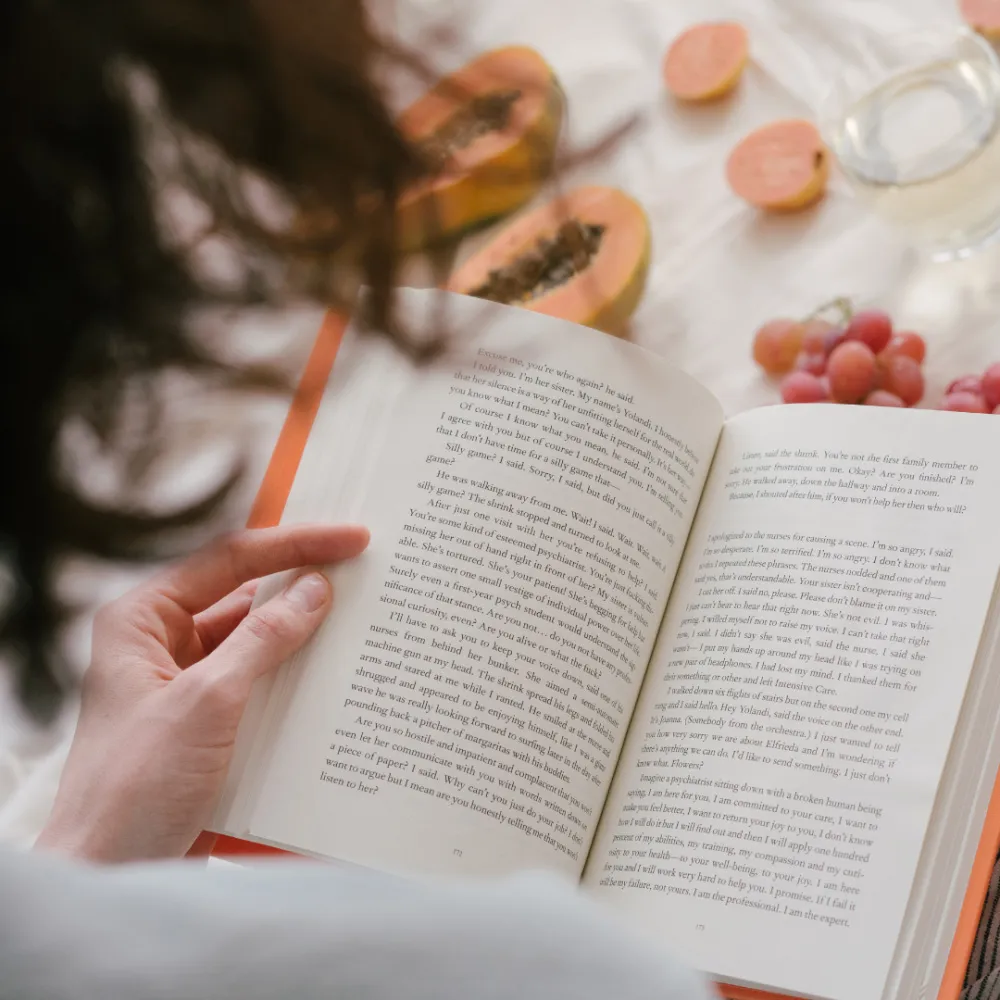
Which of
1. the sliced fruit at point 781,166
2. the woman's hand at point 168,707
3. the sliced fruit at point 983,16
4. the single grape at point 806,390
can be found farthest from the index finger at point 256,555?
the sliced fruit at point 983,16

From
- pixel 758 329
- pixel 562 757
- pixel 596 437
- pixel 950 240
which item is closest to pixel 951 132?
pixel 950 240

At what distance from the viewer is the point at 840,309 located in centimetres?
87

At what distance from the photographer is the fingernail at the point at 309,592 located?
692 millimetres

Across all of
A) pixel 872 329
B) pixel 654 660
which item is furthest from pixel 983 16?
pixel 654 660

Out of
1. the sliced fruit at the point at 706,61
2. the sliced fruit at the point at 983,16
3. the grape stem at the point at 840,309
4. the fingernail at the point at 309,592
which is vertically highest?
the sliced fruit at the point at 983,16

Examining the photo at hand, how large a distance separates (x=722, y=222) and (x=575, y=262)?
0.13 meters

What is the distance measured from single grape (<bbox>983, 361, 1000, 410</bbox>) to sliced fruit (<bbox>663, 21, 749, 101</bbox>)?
343 mm

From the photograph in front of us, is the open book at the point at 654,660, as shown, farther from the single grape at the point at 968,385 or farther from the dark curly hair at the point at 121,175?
the dark curly hair at the point at 121,175

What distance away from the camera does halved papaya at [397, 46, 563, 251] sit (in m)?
0.43

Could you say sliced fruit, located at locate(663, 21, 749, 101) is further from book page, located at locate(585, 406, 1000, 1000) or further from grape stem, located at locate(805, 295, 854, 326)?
book page, located at locate(585, 406, 1000, 1000)

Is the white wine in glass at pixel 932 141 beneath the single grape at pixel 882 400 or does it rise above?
above

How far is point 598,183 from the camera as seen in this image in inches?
37.7

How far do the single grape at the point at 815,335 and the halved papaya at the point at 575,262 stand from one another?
0.39ft

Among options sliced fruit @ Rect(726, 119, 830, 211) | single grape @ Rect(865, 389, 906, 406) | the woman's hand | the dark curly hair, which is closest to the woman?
the dark curly hair
